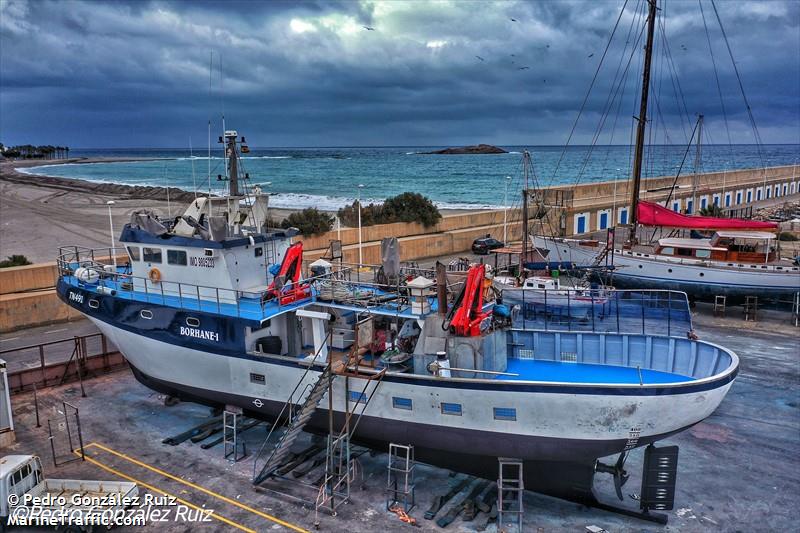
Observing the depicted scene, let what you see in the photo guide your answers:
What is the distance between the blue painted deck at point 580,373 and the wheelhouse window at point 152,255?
31.6 feet

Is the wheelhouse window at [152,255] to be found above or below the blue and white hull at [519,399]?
above

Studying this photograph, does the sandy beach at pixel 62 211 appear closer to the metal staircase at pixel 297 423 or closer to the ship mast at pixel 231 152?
the ship mast at pixel 231 152

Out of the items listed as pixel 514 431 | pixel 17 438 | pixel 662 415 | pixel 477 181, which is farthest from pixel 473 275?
pixel 477 181

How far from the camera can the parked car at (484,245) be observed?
39094 millimetres

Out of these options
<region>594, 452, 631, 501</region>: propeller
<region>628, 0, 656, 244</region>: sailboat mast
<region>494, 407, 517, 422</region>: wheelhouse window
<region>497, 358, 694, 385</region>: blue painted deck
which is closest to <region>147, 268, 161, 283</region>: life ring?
<region>497, 358, 694, 385</region>: blue painted deck

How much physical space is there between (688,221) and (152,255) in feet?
77.9

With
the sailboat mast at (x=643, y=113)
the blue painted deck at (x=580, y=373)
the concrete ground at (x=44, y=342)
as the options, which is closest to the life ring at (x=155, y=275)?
the concrete ground at (x=44, y=342)

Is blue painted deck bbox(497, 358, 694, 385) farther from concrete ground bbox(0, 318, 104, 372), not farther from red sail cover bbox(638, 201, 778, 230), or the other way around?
red sail cover bbox(638, 201, 778, 230)

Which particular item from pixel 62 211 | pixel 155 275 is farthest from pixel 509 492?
pixel 62 211

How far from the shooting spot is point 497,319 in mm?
13906

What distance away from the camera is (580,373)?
1402 cm

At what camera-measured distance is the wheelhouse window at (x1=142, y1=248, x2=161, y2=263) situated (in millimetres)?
16391

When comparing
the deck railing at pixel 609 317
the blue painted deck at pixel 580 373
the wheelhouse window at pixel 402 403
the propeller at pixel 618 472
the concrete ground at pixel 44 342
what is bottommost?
the propeller at pixel 618 472

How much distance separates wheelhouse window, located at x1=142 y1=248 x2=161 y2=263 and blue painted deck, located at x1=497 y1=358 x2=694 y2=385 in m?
9.63
